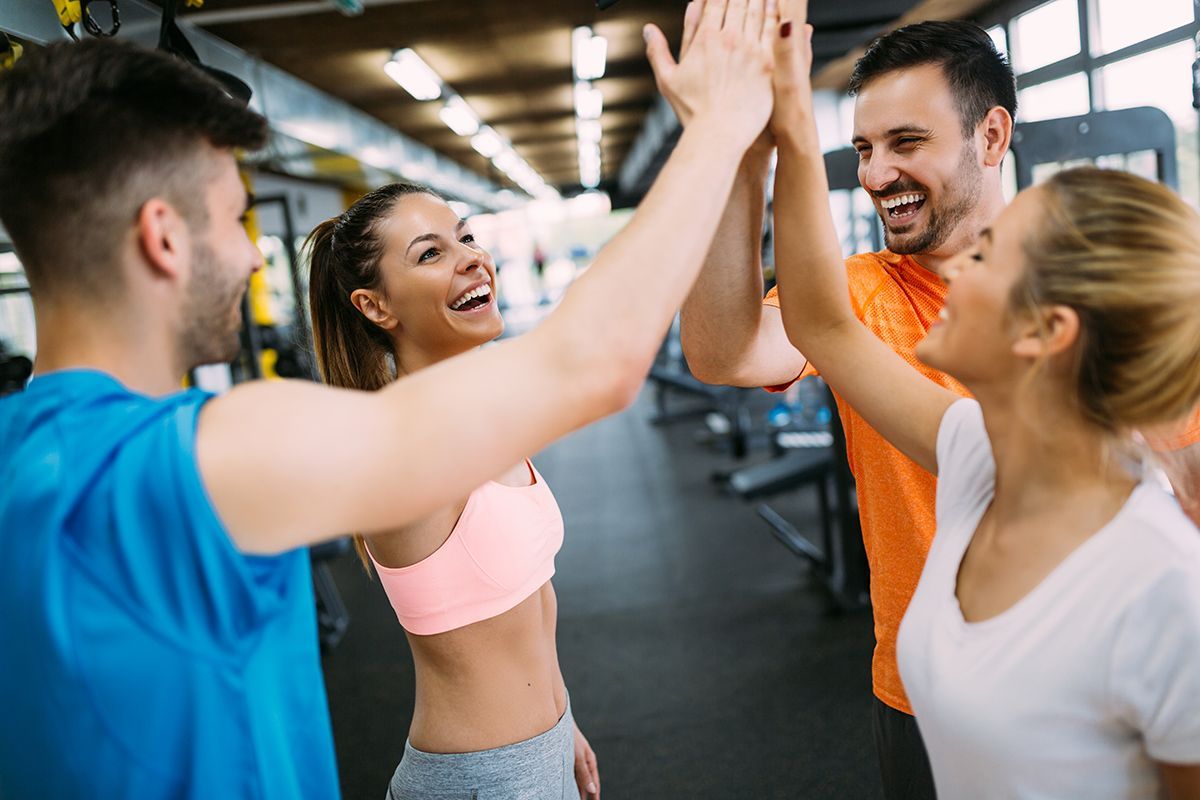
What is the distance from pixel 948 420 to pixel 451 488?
0.68 m

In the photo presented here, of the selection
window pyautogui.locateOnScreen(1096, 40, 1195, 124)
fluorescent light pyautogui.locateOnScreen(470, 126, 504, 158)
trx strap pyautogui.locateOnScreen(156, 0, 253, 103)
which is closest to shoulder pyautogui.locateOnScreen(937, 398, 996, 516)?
trx strap pyautogui.locateOnScreen(156, 0, 253, 103)

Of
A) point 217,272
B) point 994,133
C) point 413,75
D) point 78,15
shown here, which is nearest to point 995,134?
point 994,133

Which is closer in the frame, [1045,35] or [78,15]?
[78,15]

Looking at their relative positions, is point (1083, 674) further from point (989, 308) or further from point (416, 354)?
point (416, 354)

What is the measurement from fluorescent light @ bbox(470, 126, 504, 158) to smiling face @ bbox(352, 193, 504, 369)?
9.06 meters

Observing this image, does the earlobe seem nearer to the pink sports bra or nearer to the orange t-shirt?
the orange t-shirt

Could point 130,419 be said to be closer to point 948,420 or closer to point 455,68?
point 948,420

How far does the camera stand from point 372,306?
1544mm

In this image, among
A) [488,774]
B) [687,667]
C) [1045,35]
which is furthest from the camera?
[1045,35]

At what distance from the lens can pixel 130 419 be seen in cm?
71

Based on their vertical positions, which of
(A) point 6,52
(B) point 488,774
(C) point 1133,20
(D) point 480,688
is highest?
(C) point 1133,20

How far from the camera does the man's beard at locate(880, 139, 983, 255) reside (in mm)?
1405

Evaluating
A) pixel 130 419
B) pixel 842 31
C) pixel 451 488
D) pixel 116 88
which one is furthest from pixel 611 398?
pixel 842 31

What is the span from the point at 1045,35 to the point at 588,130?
5.98m
